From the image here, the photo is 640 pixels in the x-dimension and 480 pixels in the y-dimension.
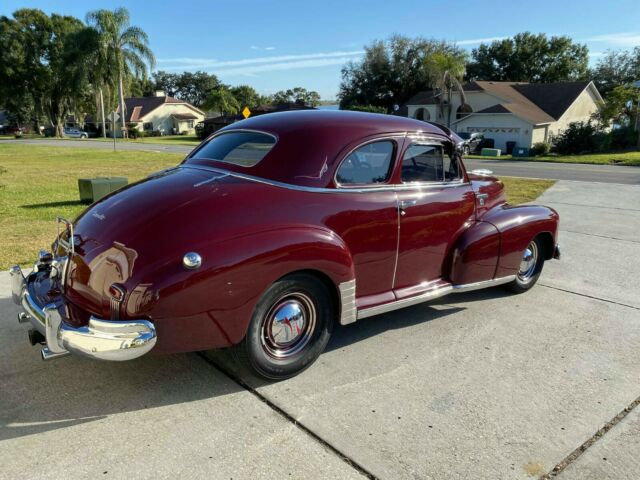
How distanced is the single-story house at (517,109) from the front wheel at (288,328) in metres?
34.6

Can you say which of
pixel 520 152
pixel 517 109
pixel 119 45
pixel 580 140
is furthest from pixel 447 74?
pixel 119 45

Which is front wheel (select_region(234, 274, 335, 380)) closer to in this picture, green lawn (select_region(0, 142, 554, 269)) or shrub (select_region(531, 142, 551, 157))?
green lawn (select_region(0, 142, 554, 269))

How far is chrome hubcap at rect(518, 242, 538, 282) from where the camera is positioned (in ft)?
16.2

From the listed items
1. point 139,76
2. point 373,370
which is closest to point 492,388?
point 373,370

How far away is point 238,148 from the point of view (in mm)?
3791

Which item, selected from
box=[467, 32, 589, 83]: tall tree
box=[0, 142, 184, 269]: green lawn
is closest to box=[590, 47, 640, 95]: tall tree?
box=[467, 32, 589, 83]: tall tree

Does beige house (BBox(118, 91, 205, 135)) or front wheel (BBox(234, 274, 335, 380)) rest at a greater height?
beige house (BBox(118, 91, 205, 135))

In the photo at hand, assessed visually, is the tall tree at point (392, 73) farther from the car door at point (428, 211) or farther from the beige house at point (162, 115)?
the car door at point (428, 211)

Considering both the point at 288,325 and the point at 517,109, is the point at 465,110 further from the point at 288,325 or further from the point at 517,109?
the point at 288,325

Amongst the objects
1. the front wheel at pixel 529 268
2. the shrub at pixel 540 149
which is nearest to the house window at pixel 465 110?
the shrub at pixel 540 149

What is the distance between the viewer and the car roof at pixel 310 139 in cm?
338

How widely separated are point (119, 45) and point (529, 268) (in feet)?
155

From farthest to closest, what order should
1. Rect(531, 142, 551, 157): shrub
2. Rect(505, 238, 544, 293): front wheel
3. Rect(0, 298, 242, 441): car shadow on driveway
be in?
Rect(531, 142, 551, 157): shrub < Rect(505, 238, 544, 293): front wheel < Rect(0, 298, 242, 441): car shadow on driveway

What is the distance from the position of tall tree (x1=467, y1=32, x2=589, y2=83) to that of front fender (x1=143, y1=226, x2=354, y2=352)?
65.5 meters
